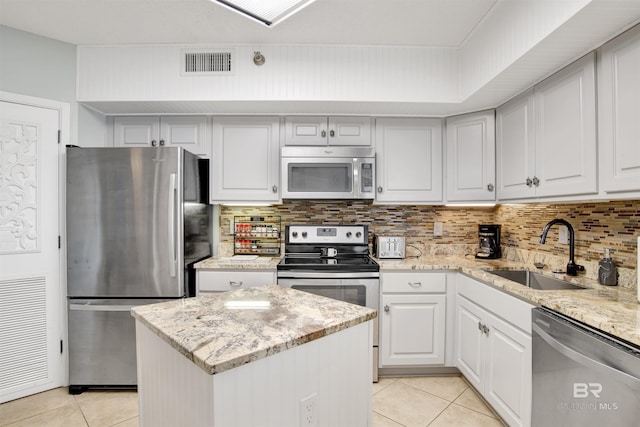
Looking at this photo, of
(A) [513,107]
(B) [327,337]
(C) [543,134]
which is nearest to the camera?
(B) [327,337]

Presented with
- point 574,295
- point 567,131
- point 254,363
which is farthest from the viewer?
point 567,131

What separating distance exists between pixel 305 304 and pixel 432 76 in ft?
6.37

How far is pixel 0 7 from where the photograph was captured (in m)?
1.93

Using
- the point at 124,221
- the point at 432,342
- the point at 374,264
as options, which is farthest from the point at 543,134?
the point at 124,221

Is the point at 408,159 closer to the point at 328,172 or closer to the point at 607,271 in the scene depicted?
the point at 328,172

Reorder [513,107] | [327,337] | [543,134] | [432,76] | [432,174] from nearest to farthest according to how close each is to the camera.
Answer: [327,337] < [543,134] < [513,107] < [432,76] < [432,174]

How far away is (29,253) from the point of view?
2191 millimetres

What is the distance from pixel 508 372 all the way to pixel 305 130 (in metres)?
2.14

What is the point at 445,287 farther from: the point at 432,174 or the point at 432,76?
the point at 432,76

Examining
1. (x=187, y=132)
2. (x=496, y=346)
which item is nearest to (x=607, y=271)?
(x=496, y=346)

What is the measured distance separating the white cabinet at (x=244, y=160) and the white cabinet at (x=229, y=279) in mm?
616

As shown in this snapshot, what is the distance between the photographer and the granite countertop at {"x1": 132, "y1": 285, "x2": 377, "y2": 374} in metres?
0.89

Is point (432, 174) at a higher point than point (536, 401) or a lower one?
higher

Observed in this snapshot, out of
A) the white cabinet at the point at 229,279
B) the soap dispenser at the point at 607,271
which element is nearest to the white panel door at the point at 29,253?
the white cabinet at the point at 229,279
